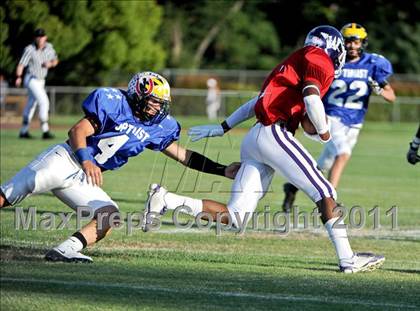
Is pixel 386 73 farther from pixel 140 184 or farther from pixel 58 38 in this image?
pixel 58 38

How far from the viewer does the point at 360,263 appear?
22.2ft

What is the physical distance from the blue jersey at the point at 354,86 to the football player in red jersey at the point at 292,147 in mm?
3785

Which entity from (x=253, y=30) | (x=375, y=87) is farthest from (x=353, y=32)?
(x=253, y=30)

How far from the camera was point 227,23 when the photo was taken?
4519 centimetres

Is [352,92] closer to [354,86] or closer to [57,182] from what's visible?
[354,86]

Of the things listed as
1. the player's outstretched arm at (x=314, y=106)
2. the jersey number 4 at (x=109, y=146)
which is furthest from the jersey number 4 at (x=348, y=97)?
the jersey number 4 at (x=109, y=146)

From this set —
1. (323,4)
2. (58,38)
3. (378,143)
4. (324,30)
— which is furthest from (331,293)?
(323,4)

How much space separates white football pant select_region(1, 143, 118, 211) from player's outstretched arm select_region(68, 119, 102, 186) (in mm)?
166

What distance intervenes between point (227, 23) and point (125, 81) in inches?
541

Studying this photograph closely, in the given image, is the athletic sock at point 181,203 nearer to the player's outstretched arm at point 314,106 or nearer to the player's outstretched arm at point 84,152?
the player's outstretched arm at point 84,152

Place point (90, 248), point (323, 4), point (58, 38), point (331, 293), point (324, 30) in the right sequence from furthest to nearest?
1. point (323, 4)
2. point (58, 38)
3. point (90, 248)
4. point (324, 30)
5. point (331, 293)

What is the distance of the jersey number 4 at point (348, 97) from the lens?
1091 cm

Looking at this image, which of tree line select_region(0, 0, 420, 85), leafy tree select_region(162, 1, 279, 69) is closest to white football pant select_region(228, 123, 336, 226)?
tree line select_region(0, 0, 420, 85)

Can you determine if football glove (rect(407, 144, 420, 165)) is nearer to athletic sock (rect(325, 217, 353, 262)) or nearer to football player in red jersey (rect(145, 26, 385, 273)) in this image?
football player in red jersey (rect(145, 26, 385, 273))
